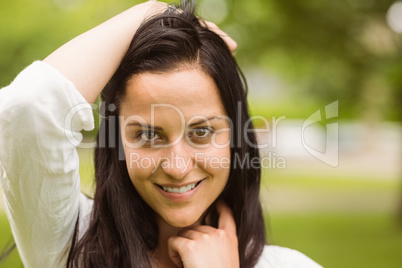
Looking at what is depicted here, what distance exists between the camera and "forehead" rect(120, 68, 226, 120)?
157 centimetres

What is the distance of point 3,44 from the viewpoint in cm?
946

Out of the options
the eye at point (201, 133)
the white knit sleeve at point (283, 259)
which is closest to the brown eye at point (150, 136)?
the eye at point (201, 133)

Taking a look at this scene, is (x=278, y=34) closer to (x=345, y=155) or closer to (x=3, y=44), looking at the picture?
(x=3, y=44)

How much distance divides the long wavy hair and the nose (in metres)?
0.25

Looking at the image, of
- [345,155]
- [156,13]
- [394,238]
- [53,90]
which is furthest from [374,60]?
[345,155]

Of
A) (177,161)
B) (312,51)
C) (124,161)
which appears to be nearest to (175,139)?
(177,161)

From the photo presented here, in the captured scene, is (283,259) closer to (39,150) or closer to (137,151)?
(137,151)

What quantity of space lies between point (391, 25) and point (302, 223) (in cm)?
320

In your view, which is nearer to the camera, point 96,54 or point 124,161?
point 96,54

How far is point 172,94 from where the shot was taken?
1.57 meters

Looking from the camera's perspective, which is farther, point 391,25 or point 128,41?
point 391,25

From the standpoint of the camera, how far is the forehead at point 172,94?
5.14 feet

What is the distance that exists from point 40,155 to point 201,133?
0.51 m

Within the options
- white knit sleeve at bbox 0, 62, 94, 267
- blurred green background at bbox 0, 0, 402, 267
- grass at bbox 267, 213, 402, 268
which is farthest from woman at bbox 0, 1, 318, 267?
blurred green background at bbox 0, 0, 402, 267
